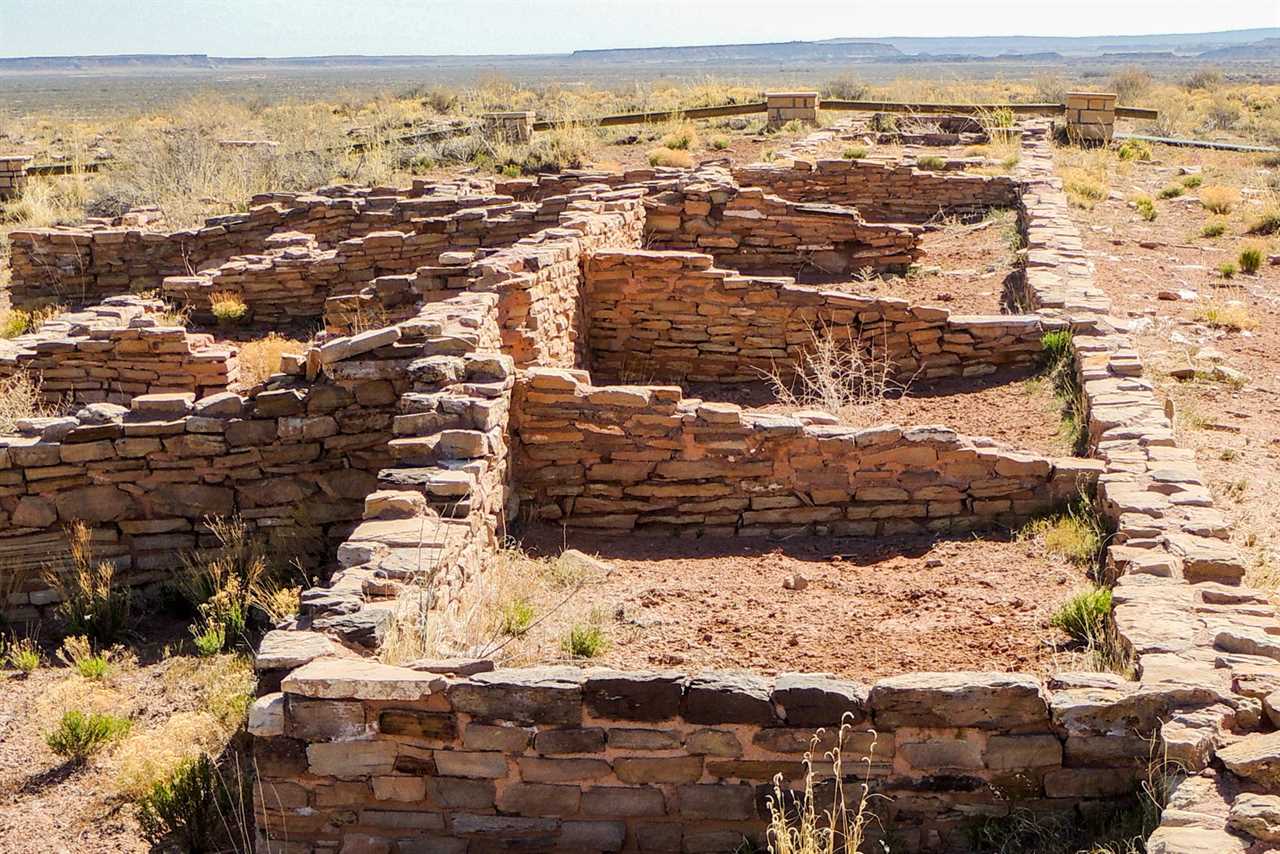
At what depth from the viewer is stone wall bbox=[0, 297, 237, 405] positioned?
10258mm

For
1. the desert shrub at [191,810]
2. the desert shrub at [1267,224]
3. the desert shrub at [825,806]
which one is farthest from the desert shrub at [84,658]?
the desert shrub at [1267,224]

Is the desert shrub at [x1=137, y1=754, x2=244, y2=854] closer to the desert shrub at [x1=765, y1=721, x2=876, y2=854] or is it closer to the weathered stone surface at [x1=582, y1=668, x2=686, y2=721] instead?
the weathered stone surface at [x1=582, y1=668, x2=686, y2=721]

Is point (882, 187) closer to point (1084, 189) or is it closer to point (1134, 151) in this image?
point (1084, 189)

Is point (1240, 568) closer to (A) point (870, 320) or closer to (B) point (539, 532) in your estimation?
(B) point (539, 532)

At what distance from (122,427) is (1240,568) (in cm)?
606

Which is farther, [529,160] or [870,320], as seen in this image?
[529,160]

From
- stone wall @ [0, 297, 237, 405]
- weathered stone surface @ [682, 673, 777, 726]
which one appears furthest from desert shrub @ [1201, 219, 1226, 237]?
weathered stone surface @ [682, 673, 777, 726]

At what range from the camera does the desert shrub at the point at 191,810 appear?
17.2 feet

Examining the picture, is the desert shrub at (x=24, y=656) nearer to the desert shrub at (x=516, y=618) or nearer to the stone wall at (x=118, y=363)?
the desert shrub at (x=516, y=618)

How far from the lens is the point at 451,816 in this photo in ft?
15.4

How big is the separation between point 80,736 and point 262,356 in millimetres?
5798

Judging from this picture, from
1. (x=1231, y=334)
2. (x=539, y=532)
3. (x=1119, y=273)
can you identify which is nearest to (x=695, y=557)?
(x=539, y=532)

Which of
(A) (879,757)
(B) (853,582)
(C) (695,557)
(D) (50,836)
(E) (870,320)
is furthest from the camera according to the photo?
(E) (870,320)

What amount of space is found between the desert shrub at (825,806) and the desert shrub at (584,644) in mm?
1332
